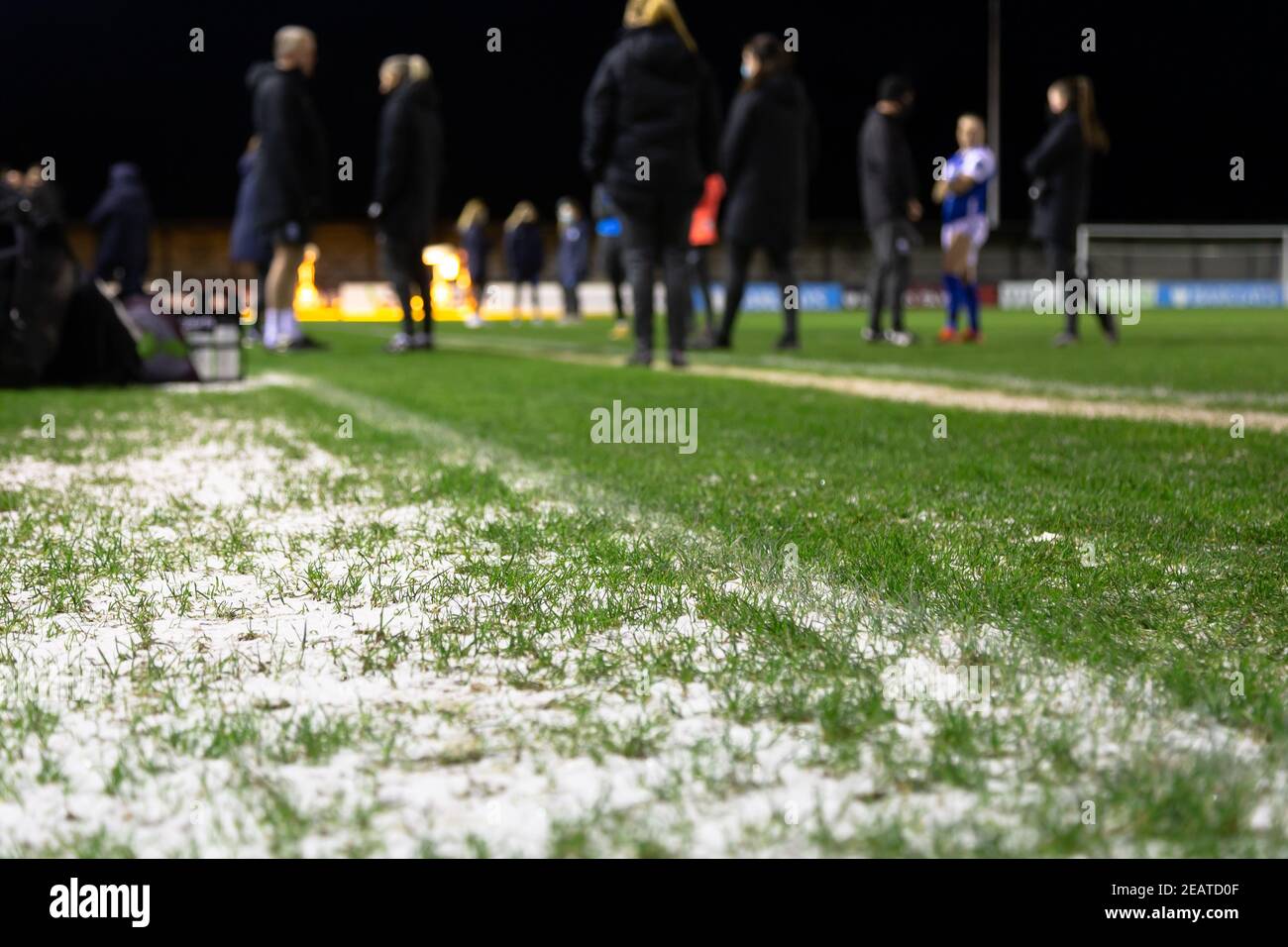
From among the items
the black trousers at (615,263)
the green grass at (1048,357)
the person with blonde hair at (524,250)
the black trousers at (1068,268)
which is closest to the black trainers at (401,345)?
the green grass at (1048,357)

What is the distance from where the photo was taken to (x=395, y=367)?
34.8 feet

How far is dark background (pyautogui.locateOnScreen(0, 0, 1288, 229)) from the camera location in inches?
1496

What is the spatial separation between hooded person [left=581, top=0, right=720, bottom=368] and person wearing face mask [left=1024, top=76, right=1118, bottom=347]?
4.89 meters

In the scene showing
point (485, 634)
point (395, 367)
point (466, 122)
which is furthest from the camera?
point (466, 122)

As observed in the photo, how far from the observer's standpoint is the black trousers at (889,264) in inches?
546

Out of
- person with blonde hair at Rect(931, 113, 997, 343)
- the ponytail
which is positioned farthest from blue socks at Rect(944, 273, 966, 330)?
the ponytail

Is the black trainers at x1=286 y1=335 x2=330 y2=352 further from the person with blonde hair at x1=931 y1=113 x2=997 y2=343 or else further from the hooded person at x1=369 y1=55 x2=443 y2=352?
the person with blonde hair at x1=931 y1=113 x2=997 y2=343

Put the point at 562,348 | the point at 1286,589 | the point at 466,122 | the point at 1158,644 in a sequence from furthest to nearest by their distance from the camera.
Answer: the point at 466,122 → the point at 562,348 → the point at 1286,589 → the point at 1158,644

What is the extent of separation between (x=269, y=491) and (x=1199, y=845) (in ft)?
11.2

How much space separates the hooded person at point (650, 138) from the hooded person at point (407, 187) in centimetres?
359

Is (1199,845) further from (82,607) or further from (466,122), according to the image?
(466,122)

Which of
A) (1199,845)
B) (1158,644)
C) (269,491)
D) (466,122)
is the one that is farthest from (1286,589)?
(466,122)

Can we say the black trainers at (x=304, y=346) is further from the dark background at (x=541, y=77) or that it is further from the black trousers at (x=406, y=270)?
the dark background at (x=541, y=77)
